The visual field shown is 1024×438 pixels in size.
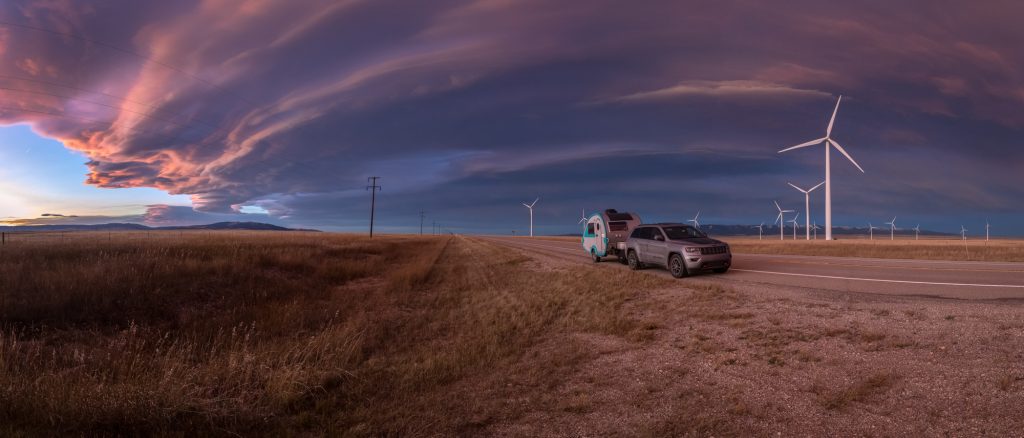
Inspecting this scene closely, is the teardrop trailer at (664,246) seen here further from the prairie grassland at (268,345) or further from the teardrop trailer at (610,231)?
the prairie grassland at (268,345)

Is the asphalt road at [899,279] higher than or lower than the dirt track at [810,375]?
higher

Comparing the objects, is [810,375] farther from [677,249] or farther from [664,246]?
[664,246]

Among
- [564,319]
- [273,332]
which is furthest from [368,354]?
[564,319]

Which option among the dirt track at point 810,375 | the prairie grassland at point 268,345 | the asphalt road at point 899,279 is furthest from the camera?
the asphalt road at point 899,279

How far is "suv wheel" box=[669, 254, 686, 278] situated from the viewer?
17.1 meters

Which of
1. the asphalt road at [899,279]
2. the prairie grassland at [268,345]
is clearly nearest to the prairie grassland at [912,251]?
the asphalt road at [899,279]

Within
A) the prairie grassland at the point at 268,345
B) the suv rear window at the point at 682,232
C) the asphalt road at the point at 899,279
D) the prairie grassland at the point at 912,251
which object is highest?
the suv rear window at the point at 682,232

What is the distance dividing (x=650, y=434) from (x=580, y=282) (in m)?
12.4

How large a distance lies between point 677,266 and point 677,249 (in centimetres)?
64

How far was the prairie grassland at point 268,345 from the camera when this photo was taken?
5188 millimetres

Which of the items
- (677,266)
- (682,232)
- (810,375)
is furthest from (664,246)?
(810,375)

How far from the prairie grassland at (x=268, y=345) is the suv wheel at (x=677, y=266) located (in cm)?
127

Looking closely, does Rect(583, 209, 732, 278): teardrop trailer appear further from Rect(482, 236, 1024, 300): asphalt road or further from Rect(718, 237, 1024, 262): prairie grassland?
Rect(718, 237, 1024, 262): prairie grassland

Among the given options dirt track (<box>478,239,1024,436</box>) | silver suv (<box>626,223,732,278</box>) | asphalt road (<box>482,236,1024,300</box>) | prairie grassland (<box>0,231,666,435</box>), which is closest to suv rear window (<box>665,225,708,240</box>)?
silver suv (<box>626,223,732,278</box>)
